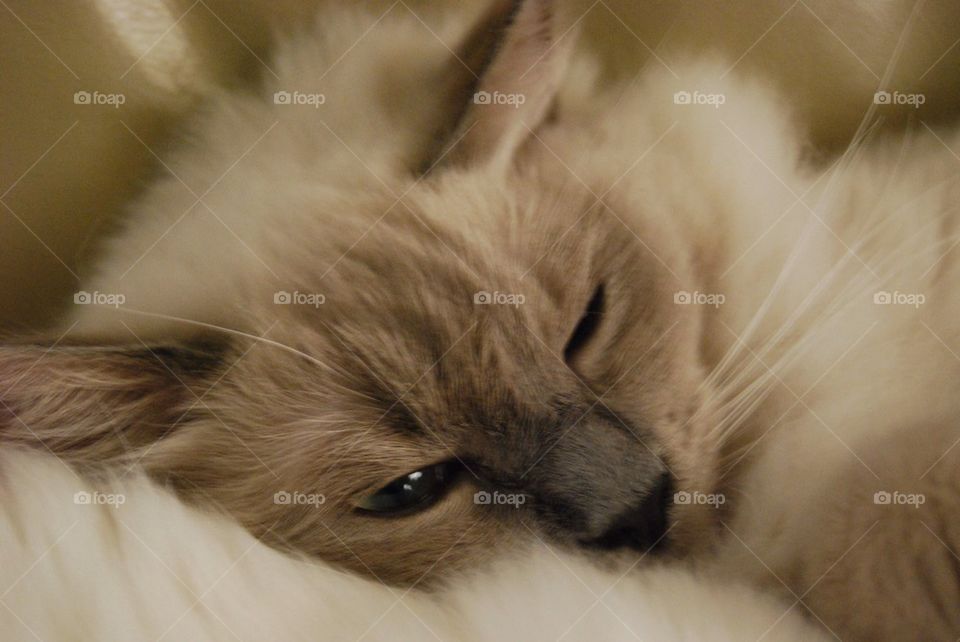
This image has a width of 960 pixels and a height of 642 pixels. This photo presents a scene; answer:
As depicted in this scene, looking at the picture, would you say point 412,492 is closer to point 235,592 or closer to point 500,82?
point 235,592

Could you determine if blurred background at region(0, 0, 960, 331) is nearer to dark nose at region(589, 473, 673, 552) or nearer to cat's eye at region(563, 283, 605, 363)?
cat's eye at region(563, 283, 605, 363)

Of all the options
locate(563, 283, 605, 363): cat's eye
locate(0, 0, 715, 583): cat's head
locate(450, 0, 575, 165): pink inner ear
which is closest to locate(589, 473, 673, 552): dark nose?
locate(0, 0, 715, 583): cat's head

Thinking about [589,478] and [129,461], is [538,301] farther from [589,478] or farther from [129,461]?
[129,461]

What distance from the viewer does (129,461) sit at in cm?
89

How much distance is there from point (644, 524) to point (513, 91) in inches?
19.9

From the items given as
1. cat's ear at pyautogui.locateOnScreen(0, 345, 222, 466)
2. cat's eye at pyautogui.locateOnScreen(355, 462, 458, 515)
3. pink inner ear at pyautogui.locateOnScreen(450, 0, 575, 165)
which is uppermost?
pink inner ear at pyautogui.locateOnScreen(450, 0, 575, 165)

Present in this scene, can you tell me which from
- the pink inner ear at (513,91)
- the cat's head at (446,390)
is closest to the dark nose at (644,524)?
the cat's head at (446,390)

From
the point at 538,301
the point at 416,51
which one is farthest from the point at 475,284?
the point at 416,51

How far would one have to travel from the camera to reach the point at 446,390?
0.87 meters

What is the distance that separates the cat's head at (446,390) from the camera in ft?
2.85

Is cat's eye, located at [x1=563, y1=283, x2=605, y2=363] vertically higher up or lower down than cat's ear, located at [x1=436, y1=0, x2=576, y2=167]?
lower down

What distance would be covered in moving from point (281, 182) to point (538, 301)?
1.06ft

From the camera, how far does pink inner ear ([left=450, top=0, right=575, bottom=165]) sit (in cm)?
88

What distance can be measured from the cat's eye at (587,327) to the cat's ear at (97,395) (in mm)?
393
